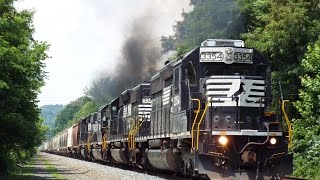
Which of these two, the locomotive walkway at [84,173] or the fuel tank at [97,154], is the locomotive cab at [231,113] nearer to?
the locomotive walkway at [84,173]

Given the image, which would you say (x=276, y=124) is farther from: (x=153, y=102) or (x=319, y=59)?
(x=153, y=102)

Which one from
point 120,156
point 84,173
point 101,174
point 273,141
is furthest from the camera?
point 120,156

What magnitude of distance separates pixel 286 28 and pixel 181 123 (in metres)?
12.3

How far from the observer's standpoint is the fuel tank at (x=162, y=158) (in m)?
17.0

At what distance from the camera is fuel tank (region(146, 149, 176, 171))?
1702 cm

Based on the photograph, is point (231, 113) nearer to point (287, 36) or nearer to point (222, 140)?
point (222, 140)

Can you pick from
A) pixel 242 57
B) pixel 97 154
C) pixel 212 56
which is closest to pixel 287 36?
pixel 242 57

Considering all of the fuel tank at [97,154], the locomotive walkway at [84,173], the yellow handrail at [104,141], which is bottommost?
the locomotive walkway at [84,173]

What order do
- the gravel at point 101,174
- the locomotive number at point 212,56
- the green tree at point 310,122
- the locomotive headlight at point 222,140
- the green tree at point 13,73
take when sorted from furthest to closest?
the gravel at point 101,174, the green tree at point 310,122, the green tree at point 13,73, the locomotive number at point 212,56, the locomotive headlight at point 222,140

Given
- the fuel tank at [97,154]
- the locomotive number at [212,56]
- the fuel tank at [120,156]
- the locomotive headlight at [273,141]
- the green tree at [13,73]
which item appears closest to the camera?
the locomotive headlight at [273,141]

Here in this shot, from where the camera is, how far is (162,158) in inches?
710

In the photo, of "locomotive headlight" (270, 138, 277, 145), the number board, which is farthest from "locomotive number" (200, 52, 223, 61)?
"locomotive headlight" (270, 138, 277, 145)

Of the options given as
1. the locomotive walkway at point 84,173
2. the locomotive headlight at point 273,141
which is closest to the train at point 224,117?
the locomotive headlight at point 273,141

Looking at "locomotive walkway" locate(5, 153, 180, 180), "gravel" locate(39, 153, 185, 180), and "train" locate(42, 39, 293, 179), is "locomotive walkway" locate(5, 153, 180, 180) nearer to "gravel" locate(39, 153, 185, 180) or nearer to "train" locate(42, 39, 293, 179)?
"gravel" locate(39, 153, 185, 180)
